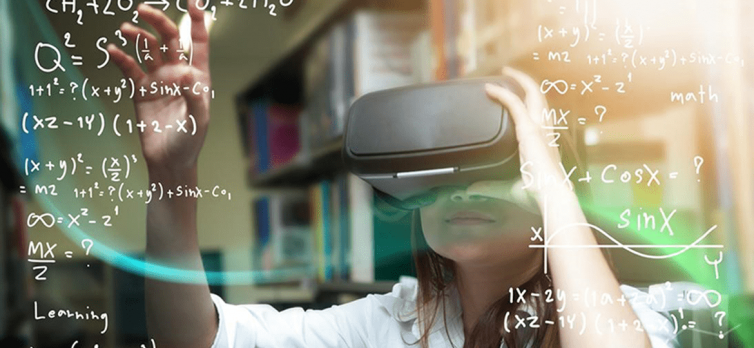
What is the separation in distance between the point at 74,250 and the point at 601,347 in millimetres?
644

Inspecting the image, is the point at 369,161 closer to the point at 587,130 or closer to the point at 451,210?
the point at 451,210

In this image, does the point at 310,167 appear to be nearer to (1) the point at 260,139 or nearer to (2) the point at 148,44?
(1) the point at 260,139

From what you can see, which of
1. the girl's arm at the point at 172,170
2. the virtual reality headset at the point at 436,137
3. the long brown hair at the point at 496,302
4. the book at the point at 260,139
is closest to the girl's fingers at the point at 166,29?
the girl's arm at the point at 172,170

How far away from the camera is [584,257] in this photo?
2.70 ft

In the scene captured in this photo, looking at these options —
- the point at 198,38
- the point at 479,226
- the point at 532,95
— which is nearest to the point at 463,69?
the point at 532,95

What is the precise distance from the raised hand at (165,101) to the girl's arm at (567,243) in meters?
0.36

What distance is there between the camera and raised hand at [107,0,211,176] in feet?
2.67

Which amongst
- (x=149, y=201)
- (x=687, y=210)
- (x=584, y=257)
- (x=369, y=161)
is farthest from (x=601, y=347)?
(x=149, y=201)

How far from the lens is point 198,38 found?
32.9 inches

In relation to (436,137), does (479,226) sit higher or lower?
lower

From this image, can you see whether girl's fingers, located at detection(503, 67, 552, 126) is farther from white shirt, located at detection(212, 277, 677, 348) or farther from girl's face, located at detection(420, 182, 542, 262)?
white shirt, located at detection(212, 277, 677, 348)

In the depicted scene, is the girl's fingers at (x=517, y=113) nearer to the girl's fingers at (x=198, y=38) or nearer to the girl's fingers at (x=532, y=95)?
the girl's fingers at (x=532, y=95)

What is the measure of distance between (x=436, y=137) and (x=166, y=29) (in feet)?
1.16

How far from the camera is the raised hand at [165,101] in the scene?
0.81 m
